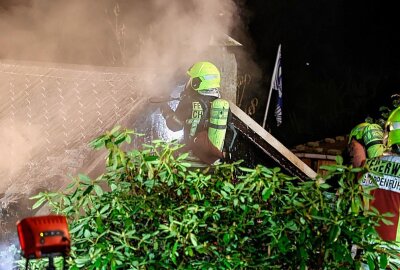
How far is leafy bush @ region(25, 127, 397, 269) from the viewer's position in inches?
117

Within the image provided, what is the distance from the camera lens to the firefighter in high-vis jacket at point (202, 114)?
21.0 feet

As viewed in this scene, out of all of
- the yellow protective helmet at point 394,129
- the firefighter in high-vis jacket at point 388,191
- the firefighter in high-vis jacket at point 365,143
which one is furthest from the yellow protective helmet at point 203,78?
the firefighter in high-vis jacket at point 388,191

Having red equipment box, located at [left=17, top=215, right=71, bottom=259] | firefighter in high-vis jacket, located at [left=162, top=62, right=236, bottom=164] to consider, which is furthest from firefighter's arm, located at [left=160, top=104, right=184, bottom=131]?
red equipment box, located at [left=17, top=215, right=71, bottom=259]

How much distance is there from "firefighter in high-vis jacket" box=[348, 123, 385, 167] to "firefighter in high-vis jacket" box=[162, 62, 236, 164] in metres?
2.01

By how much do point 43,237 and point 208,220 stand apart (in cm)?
114

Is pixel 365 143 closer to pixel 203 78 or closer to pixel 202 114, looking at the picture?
pixel 202 114

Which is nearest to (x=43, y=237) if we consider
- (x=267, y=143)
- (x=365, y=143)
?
(x=267, y=143)

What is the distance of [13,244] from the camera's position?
16.9 feet

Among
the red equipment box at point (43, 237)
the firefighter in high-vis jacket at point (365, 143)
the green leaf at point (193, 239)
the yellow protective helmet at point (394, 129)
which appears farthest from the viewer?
the firefighter in high-vis jacket at point (365, 143)

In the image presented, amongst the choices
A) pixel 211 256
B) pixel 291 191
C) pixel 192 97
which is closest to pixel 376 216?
pixel 291 191

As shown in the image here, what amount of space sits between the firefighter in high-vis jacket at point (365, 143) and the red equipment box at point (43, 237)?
494 cm

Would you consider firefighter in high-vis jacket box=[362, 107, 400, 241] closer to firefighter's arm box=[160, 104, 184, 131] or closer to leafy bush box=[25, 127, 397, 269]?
leafy bush box=[25, 127, 397, 269]

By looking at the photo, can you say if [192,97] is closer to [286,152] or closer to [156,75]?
[156,75]

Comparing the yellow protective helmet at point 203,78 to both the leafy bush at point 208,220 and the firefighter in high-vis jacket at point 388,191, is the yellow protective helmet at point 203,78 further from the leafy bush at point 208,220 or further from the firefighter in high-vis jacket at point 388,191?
Result: the leafy bush at point 208,220
